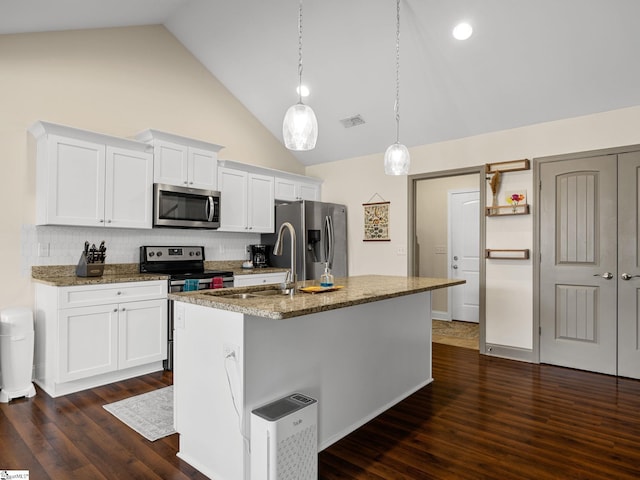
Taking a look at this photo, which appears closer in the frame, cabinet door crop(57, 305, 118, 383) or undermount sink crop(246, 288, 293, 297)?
undermount sink crop(246, 288, 293, 297)

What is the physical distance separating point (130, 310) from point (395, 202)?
3416mm

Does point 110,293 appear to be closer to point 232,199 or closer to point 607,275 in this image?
point 232,199

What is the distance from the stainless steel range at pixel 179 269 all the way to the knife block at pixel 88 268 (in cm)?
61

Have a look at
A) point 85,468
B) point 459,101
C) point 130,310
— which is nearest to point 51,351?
point 130,310

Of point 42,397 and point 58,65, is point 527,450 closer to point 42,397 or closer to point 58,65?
point 42,397

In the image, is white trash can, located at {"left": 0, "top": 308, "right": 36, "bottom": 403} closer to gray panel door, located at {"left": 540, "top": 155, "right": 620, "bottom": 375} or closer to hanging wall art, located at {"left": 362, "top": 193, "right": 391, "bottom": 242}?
hanging wall art, located at {"left": 362, "top": 193, "right": 391, "bottom": 242}

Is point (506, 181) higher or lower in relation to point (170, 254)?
higher


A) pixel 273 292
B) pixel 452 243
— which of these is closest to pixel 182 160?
pixel 273 292

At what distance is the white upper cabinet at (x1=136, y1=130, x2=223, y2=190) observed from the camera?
3992 mm

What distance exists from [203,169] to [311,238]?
1.62 m

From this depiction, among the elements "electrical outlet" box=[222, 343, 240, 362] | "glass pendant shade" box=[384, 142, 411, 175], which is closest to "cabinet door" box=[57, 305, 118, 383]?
"electrical outlet" box=[222, 343, 240, 362]

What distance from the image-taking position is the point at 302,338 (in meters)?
2.23

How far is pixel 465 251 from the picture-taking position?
6301 mm

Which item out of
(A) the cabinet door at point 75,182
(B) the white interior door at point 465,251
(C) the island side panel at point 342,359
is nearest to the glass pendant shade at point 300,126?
(C) the island side panel at point 342,359
